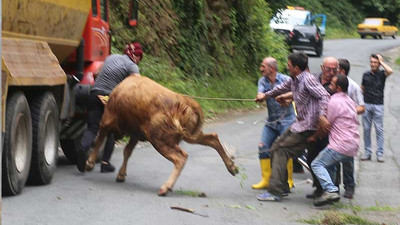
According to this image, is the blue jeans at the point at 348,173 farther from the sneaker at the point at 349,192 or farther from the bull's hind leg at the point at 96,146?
the bull's hind leg at the point at 96,146

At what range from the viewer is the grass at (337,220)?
8.12m

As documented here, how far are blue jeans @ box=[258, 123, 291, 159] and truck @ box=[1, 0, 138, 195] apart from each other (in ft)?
8.45

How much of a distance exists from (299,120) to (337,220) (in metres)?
1.58

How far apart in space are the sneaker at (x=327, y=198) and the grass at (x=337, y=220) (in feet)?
1.70

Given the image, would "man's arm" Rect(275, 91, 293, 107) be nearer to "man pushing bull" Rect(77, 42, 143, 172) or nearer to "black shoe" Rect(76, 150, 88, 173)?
"man pushing bull" Rect(77, 42, 143, 172)

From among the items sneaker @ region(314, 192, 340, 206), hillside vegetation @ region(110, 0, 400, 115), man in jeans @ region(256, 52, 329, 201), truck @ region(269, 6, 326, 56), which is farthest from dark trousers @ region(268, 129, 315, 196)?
truck @ region(269, 6, 326, 56)

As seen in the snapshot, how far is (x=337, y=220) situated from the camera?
26.7 feet

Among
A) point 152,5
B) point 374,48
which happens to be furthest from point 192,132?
point 374,48

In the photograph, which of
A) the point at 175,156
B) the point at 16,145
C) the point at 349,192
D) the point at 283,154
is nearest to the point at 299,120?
the point at 283,154

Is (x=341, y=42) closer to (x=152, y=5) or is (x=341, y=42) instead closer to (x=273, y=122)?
(x=152, y=5)

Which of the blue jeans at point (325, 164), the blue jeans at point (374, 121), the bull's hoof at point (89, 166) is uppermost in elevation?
the blue jeans at point (325, 164)

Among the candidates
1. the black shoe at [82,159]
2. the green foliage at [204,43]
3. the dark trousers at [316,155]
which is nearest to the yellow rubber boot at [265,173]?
the dark trousers at [316,155]

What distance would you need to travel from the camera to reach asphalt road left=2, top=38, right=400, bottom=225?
8008 mm

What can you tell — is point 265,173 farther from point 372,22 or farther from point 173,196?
point 372,22
